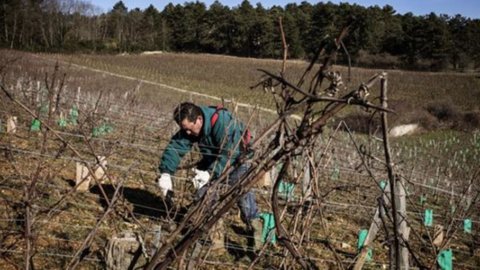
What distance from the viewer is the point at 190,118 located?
4.31m

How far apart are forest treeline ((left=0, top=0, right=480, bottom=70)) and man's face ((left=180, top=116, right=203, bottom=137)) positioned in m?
40.0

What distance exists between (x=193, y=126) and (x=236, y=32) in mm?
65168

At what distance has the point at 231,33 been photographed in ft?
225

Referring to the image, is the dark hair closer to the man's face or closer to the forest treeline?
the man's face

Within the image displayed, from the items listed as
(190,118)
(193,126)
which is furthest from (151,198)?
(190,118)

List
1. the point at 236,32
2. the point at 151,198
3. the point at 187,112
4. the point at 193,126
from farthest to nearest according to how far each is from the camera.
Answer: the point at 236,32
the point at 151,198
the point at 193,126
the point at 187,112

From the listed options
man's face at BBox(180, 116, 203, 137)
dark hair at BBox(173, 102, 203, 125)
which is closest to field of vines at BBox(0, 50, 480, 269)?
man's face at BBox(180, 116, 203, 137)

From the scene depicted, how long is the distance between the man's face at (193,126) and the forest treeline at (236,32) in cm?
4003

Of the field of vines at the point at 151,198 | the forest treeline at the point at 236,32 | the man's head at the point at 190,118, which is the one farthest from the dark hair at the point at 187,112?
the forest treeline at the point at 236,32

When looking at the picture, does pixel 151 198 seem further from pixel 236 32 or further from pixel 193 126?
pixel 236 32

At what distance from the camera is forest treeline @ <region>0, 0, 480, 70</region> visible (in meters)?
52.8

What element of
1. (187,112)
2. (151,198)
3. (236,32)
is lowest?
(151,198)

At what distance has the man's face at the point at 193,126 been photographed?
4311 millimetres

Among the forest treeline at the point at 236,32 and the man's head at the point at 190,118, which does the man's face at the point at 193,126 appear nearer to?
the man's head at the point at 190,118
